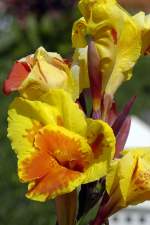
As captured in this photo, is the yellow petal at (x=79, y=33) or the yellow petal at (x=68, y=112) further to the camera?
the yellow petal at (x=79, y=33)

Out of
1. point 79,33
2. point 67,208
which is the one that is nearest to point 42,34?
point 79,33

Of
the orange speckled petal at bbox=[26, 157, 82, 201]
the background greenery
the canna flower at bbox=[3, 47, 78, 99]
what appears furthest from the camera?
the background greenery

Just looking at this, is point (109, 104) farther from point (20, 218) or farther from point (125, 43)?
point (20, 218)

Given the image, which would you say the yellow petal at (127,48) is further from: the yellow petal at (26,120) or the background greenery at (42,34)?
the background greenery at (42,34)

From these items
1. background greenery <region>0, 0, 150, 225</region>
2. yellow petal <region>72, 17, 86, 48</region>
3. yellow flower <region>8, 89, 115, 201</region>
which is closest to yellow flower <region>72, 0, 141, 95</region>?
yellow petal <region>72, 17, 86, 48</region>

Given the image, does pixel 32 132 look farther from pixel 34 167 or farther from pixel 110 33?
pixel 110 33

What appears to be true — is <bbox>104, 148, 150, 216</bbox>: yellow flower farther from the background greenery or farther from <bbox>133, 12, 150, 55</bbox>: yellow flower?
the background greenery

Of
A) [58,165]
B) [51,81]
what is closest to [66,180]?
[58,165]

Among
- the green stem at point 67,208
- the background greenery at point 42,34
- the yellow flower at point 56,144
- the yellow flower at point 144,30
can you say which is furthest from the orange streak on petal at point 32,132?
the background greenery at point 42,34
